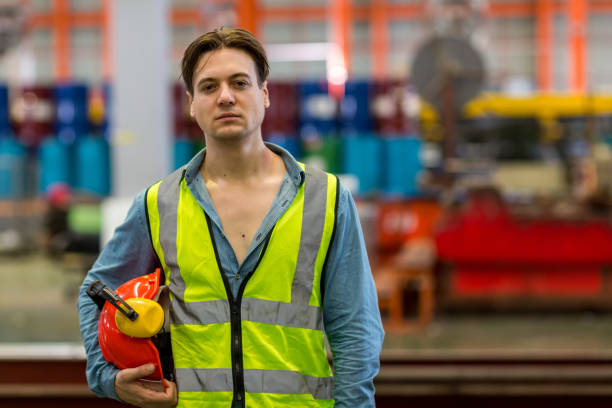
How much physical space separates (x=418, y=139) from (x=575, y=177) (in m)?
2.59

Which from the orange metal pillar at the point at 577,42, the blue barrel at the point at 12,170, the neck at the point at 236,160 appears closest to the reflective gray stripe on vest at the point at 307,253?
the neck at the point at 236,160

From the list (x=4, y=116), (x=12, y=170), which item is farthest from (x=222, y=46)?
(x=4, y=116)

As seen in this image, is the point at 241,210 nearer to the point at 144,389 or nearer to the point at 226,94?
the point at 226,94

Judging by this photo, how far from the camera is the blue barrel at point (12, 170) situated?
10.5m

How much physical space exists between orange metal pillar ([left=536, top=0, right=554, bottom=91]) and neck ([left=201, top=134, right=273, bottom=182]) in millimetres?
20196

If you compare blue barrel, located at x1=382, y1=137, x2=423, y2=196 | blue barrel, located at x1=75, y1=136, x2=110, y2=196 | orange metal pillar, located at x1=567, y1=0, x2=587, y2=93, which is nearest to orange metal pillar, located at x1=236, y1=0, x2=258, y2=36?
blue barrel, located at x1=382, y1=137, x2=423, y2=196

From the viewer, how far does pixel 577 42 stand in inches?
717

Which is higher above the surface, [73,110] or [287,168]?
[73,110]

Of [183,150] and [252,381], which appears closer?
[252,381]

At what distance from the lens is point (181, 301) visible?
4.92ft

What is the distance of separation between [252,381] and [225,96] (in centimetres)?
58

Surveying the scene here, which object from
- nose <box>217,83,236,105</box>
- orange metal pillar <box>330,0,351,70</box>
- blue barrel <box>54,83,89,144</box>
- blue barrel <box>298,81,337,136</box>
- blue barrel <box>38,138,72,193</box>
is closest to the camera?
nose <box>217,83,236,105</box>

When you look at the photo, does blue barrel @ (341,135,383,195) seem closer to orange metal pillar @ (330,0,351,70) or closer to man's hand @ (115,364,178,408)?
man's hand @ (115,364,178,408)

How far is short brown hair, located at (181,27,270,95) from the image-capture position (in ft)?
4.88
